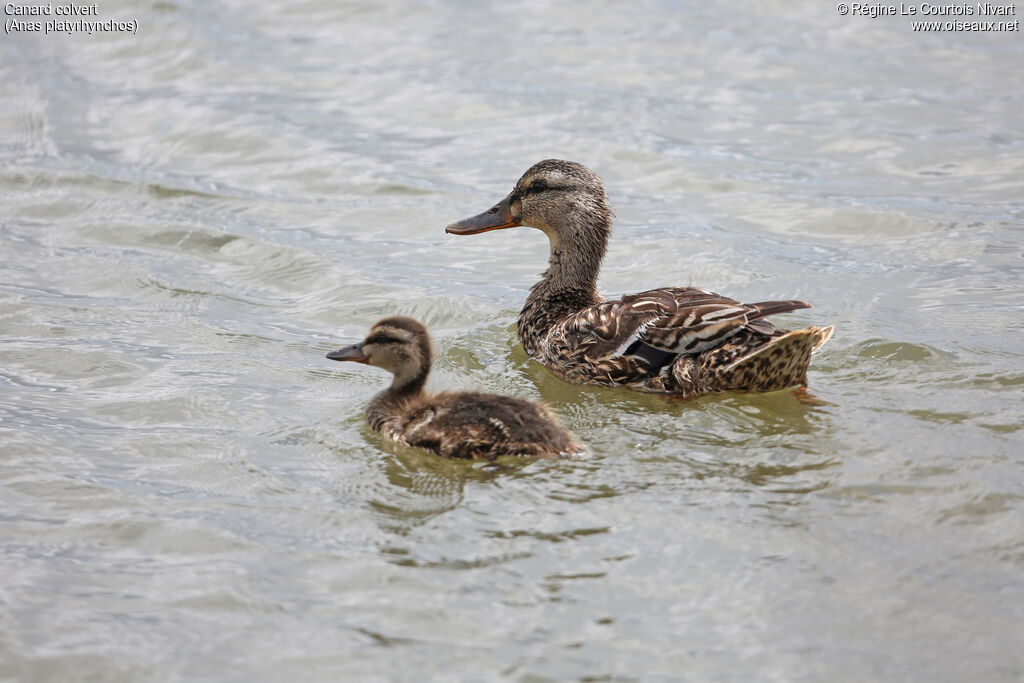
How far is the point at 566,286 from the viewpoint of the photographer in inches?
323

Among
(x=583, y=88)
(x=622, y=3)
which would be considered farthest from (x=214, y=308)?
(x=622, y=3)

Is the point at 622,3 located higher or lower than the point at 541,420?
higher

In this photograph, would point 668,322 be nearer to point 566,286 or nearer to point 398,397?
point 566,286

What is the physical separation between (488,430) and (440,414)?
323mm

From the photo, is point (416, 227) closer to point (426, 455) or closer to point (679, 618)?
point (426, 455)

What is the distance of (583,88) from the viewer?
14.2 meters

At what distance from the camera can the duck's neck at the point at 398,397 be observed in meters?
6.52

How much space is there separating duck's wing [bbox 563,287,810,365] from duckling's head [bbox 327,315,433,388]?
1182 mm

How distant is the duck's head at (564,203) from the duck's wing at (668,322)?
40.0 inches

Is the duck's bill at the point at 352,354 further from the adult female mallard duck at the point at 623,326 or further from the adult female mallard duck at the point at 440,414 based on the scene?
the adult female mallard duck at the point at 623,326

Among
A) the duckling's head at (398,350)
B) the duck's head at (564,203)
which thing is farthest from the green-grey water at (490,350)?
the duck's head at (564,203)

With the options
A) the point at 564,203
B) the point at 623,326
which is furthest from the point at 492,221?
the point at 623,326

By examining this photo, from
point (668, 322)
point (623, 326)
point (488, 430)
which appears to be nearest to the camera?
point (488, 430)

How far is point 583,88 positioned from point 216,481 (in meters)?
9.26
